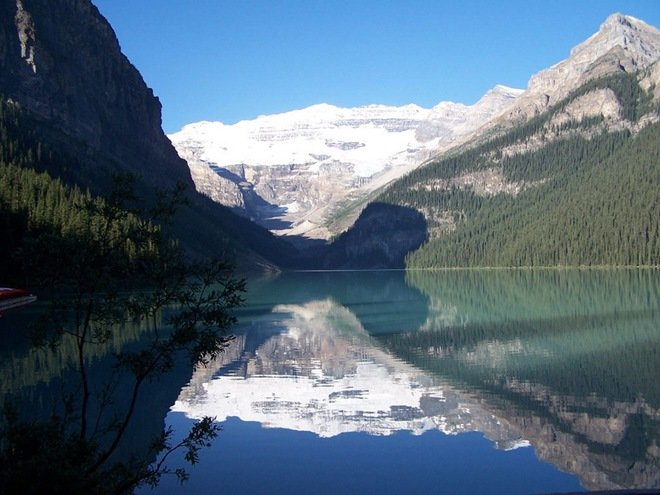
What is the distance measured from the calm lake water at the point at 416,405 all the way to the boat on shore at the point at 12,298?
18.1 meters

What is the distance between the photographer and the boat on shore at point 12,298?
249 ft

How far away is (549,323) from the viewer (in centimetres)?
5962

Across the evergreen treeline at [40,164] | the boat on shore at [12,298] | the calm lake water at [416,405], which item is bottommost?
the calm lake water at [416,405]

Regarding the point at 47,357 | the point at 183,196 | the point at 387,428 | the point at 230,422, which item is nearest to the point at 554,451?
the point at 387,428

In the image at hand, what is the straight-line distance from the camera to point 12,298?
3061 inches

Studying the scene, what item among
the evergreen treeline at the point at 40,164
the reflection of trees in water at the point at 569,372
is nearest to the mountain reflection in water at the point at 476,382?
the reflection of trees in water at the point at 569,372

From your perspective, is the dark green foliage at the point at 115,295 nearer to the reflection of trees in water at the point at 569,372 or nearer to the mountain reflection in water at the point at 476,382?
the mountain reflection in water at the point at 476,382

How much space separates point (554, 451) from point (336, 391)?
569 inches

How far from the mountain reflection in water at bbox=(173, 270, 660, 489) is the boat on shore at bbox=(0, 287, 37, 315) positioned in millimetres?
27130

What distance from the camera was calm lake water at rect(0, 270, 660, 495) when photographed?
22.2m

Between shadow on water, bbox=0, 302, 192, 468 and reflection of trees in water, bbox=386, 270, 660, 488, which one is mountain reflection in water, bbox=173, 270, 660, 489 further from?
shadow on water, bbox=0, 302, 192, 468

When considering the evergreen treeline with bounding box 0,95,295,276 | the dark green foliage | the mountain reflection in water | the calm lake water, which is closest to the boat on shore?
the evergreen treeline with bounding box 0,95,295,276

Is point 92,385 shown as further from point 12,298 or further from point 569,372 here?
point 12,298

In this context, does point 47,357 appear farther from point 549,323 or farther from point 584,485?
point 549,323
